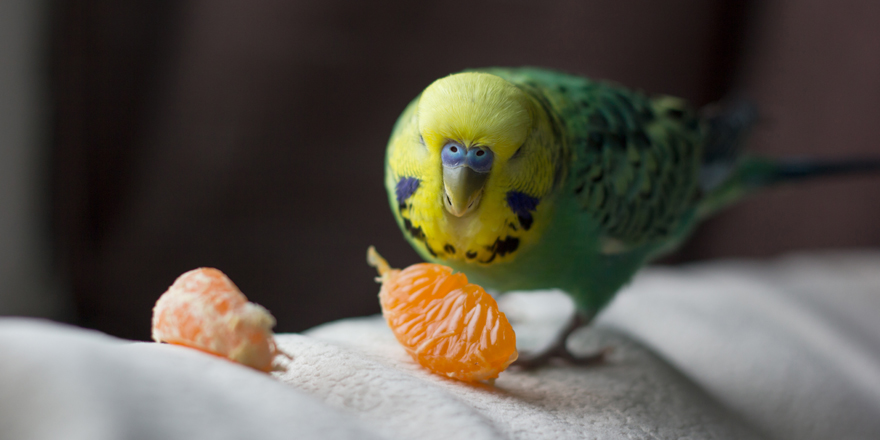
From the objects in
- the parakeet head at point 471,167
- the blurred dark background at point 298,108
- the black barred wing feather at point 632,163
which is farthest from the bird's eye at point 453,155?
the blurred dark background at point 298,108

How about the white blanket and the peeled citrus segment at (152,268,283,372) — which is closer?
the white blanket

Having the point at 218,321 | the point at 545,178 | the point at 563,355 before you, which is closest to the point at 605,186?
the point at 545,178

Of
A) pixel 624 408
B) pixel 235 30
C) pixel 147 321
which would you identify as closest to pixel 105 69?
pixel 235 30

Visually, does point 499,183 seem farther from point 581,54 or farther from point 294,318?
point 581,54

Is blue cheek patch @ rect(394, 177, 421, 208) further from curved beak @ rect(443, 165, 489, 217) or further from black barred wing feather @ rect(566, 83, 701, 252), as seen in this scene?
black barred wing feather @ rect(566, 83, 701, 252)

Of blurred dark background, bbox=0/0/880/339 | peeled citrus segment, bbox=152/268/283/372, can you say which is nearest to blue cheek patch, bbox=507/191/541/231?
peeled citrus segment, bbox=152/268/283/372

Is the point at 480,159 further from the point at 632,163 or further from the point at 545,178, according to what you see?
the point at 632,163

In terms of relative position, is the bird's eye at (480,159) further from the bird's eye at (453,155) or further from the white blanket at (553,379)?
the white blanket at (553,379)
